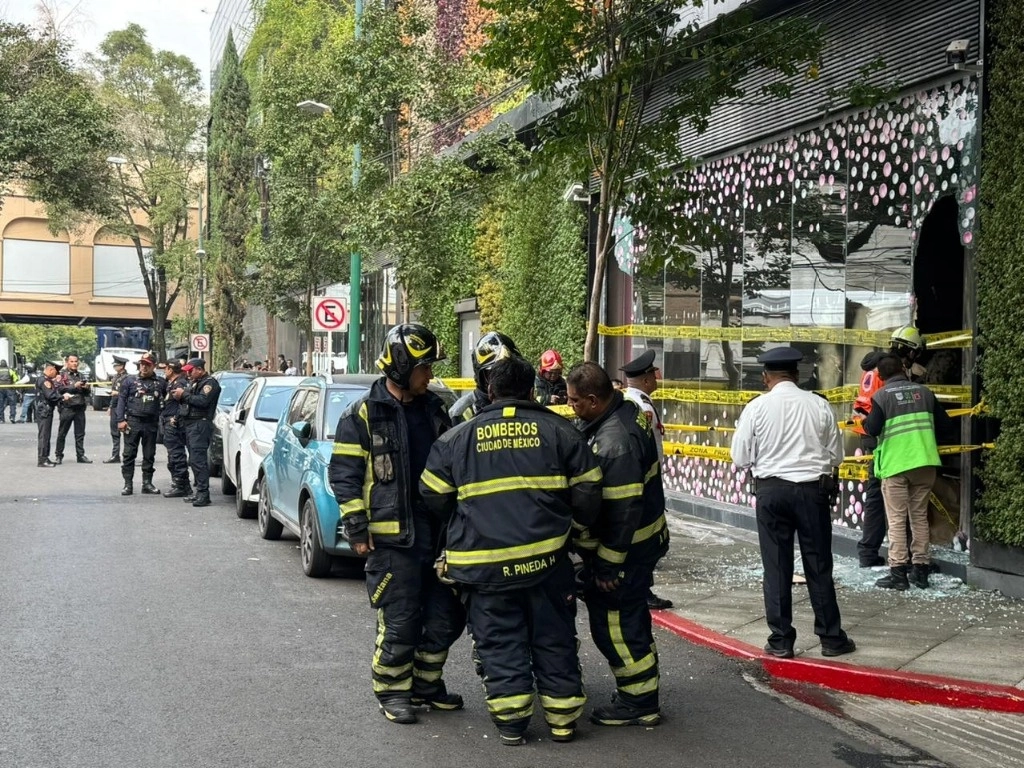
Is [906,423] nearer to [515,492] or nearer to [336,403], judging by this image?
[515,492]

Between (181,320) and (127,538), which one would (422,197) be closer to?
(127,538)

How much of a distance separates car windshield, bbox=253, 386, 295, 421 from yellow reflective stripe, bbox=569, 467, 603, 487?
29.1 ft

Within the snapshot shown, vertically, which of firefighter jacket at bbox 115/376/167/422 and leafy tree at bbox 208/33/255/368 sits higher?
leafy tree at bbox 208/33/255/368

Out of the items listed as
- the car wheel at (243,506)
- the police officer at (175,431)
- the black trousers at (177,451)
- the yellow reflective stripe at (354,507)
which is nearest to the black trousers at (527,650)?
the yellow reflective stripe at (354,507)

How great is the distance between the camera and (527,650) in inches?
225

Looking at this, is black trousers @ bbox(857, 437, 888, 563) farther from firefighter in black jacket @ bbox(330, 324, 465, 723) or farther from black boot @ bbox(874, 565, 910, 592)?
firefighter in black jacket @ bbox(330, 324, 465, 723)

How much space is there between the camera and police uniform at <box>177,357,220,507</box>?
15.3 metres

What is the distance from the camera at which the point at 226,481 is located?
54.5 feet

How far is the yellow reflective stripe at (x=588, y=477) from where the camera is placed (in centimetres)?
562

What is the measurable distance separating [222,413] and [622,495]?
12.8 m

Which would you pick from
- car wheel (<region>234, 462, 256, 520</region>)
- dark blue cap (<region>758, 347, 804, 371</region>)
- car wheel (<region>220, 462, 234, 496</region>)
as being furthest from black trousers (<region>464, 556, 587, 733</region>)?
car wheel (<region>220, 462, 234, 496</region>)

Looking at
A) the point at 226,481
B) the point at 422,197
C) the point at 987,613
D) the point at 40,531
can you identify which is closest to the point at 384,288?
the point at 422,197

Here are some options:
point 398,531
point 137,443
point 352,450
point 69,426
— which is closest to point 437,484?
point 398,531

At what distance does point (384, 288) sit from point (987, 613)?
26462 mm
